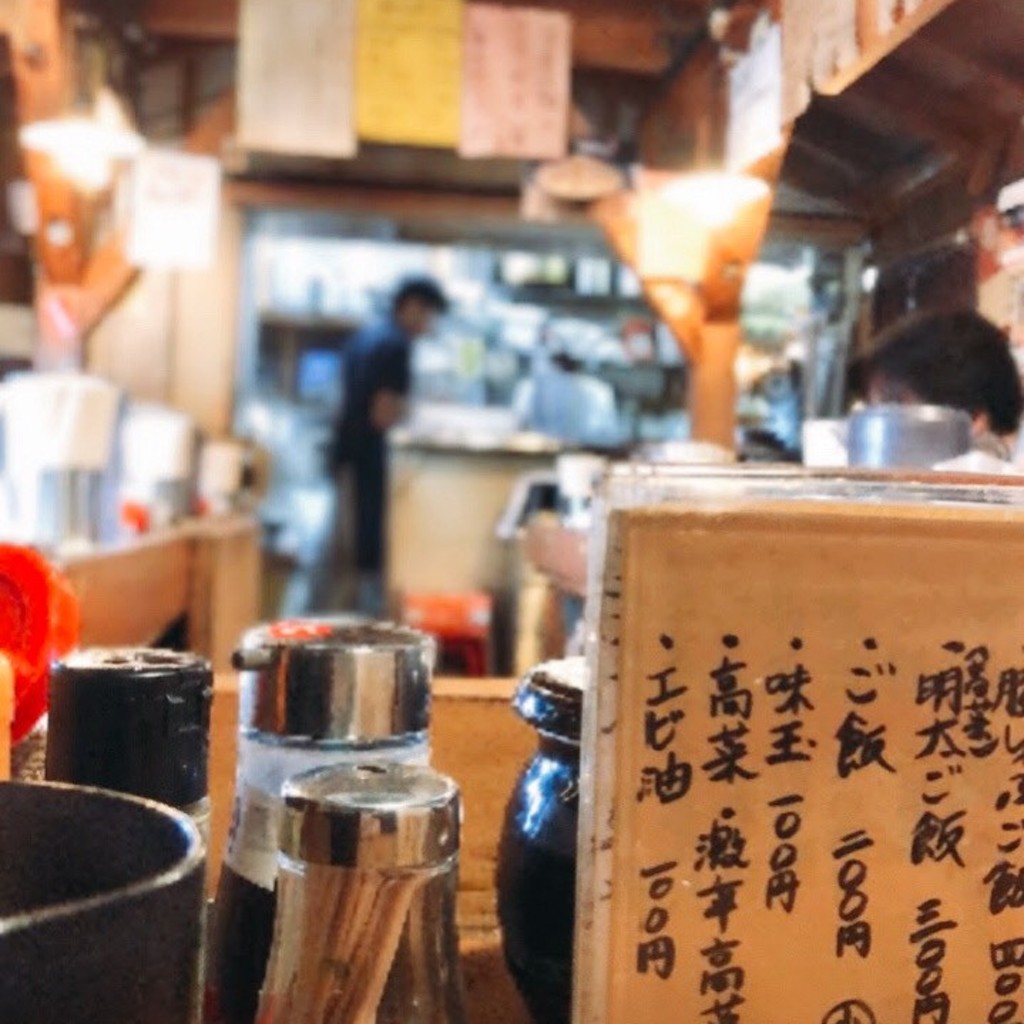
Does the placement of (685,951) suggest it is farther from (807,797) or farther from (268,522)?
(268,522)

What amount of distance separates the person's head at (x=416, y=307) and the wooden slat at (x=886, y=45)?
549 centimetres

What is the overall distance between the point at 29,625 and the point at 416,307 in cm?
596

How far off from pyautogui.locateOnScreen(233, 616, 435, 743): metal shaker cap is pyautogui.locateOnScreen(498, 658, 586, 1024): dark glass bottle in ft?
0.28

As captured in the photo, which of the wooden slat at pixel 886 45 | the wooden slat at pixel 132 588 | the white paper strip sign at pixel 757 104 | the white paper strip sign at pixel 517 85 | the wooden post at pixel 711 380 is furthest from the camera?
the white paper strip sign at pixel 517 85

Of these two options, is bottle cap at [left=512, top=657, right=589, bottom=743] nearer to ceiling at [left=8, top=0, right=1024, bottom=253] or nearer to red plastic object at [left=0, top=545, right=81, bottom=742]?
red plastic object at [left=0, top=545, right=81, bottom=742]

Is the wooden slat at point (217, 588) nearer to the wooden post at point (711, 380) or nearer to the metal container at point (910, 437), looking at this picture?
the wooden post at point (711, 380)

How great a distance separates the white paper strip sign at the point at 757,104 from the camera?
5.86ft

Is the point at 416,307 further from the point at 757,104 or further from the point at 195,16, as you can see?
the point at 757,104

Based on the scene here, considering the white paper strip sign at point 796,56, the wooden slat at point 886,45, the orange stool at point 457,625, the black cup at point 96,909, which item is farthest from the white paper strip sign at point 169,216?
the black cup at point 96,909

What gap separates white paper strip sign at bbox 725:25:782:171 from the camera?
1785mm

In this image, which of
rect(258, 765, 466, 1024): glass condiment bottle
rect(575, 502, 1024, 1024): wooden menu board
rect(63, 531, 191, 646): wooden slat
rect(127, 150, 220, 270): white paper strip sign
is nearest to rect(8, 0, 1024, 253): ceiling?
rect(575, 502, 1024, 1024): wooden menu board

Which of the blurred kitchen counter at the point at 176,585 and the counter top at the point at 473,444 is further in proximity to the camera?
the counter top at the point at 473,444

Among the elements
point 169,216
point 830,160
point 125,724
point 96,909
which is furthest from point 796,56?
point 169,216

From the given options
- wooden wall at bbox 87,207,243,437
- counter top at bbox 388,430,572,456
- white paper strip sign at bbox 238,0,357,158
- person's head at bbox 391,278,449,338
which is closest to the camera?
white paper strip sign at bbox 238,0,357,158
